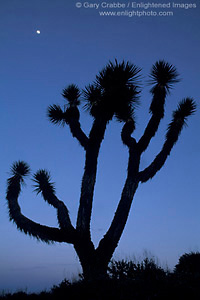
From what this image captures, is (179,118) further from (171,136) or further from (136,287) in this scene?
(136,287)

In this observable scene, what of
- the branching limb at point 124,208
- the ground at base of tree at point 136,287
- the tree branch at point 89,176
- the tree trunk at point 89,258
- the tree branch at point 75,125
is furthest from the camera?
the tree branch at point 75,125

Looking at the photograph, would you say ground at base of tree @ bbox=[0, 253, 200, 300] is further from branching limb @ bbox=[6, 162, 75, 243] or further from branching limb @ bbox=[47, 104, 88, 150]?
branching limb @ bbox=[47, 104, 88, 150]

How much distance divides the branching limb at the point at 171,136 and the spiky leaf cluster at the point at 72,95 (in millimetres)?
4200

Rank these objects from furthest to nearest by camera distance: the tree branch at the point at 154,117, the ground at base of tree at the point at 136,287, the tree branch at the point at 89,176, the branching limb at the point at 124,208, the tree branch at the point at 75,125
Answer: the tree branch at the point at 75,125 → the tree branch at the point at 154,117 → the tree branch at the point at 89,176 → the branching limb at the point at 124,208 → the ground at base of tree at the point at 136,287

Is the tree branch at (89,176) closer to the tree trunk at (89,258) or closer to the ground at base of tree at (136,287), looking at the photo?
the tree trunk at (89,258)

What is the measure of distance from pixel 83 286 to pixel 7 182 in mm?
7038

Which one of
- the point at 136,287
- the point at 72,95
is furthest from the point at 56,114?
the point at 136,287

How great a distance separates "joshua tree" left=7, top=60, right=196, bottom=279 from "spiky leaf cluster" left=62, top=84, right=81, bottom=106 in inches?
3.2

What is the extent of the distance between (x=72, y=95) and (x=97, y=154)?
3.56 m

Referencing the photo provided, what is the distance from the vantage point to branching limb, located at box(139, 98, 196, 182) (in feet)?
35.7

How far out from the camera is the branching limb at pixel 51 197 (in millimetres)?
10516

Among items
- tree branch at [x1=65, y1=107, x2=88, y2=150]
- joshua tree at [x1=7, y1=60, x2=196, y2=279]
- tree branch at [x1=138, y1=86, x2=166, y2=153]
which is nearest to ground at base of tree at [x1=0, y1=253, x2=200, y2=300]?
joshua tree at [x1=7, y1=60, x2=196, y2=279]

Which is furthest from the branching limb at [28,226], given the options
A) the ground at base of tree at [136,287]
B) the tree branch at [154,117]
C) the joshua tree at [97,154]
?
the tree branch at [154,117]

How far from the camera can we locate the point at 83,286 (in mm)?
6387
